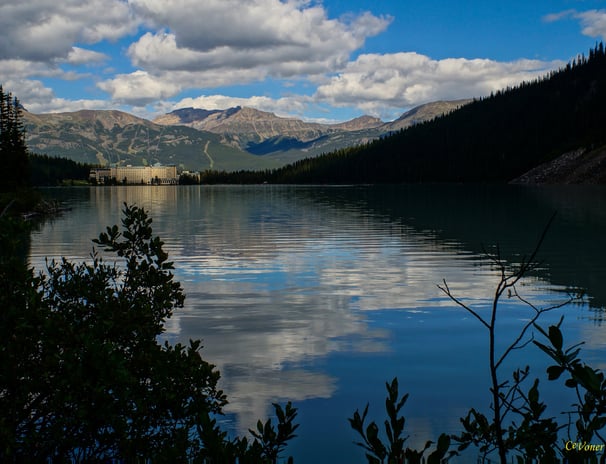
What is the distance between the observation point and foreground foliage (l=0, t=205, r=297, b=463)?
842 cm

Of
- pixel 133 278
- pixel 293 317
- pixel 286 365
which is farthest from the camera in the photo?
pixel 293 317

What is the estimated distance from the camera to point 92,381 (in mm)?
8477

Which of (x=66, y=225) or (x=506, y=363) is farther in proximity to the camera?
(x=66, y=225)

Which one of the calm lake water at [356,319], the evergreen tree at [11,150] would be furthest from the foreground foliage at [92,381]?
the evergreen tree at [11,150]

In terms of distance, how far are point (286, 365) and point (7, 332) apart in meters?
10.2

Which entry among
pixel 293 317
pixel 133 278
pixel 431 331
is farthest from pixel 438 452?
pixel 293 317

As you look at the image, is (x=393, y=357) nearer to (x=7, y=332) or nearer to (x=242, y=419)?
(x=242, y=419)

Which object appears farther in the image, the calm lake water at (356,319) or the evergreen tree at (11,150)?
the evergreen tree at (11,150)

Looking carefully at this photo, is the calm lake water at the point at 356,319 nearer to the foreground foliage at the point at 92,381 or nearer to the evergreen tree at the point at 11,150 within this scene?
Answer: the foreground foliage at the point at 92,381

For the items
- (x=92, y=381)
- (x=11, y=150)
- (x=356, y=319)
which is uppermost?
(x=11, y=150)

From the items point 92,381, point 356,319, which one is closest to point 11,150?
point 356,319

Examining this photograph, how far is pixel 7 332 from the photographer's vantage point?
9.65 metres

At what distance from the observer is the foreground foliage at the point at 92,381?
8422 mm

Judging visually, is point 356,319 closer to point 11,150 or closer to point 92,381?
point 92,381
